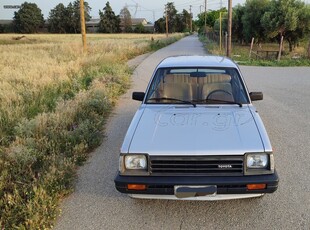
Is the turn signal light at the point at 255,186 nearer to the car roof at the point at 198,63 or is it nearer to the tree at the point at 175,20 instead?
the car roof at the point at 198,63

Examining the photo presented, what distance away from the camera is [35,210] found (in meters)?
3.20

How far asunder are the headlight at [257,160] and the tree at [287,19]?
27489mm

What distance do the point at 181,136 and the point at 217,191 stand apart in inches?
26.6

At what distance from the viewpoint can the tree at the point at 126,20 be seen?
109375 mm

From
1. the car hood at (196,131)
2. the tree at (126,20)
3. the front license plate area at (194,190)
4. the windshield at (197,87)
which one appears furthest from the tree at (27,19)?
the front license plate area at (194,190)

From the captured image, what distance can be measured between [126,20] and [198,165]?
11594cm

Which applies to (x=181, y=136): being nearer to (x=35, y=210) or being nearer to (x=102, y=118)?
(x=35, y=210)

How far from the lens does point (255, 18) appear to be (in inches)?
1276

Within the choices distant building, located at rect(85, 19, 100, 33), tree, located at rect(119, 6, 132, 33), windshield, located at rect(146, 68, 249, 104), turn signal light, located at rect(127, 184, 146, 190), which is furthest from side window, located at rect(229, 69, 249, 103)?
distant building, located at rect(85, 19, 100, 33)

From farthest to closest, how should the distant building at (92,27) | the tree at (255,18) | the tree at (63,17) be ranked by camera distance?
the distant building at (92,27), the tree at (63,17), the tree at (255,18)

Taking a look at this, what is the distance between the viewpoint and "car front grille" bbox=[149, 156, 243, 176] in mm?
2957

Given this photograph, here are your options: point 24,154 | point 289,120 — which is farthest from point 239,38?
point 24,154

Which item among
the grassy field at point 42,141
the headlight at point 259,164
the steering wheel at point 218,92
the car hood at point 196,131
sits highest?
the steering wheel at point 218,92

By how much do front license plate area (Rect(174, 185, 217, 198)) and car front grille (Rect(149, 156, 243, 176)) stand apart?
0.43 feet
